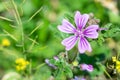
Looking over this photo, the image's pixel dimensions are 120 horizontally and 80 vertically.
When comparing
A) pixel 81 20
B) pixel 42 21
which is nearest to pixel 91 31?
pixel 81 20

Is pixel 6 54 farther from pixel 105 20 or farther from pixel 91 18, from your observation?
pixel 91 18

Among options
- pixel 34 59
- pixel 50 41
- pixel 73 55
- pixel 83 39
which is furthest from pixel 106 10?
pixel 83 39

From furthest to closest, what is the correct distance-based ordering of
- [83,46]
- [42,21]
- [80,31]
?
[42,21]
[80,31]
[83,46]

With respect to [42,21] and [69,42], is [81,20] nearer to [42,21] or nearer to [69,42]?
[69,42]

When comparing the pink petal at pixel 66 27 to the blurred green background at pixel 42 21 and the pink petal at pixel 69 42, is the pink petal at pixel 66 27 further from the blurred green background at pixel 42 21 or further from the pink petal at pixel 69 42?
the blurred green background at pixel 42 21

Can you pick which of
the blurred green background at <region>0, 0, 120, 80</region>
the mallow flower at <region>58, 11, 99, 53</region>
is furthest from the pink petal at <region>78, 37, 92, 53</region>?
the blurred green background at <region>0, 0, 120, 80</region>

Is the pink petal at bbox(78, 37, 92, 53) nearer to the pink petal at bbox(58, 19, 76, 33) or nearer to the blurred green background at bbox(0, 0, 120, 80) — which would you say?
the pink petal at bbox(58, 19, 76, 33)

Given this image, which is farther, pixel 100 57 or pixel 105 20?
pixel 105 20
